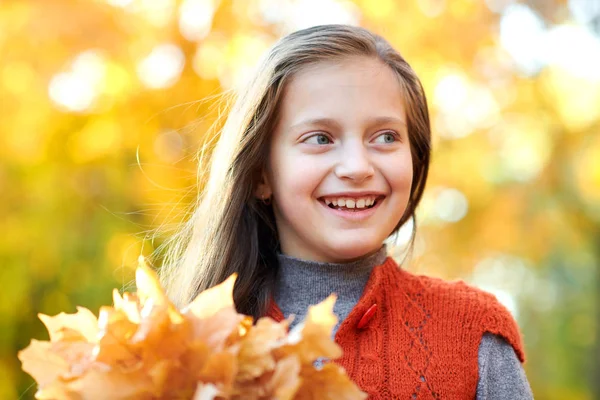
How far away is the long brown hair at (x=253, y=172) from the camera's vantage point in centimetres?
212

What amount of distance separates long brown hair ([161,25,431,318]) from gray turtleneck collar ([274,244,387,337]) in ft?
0.25

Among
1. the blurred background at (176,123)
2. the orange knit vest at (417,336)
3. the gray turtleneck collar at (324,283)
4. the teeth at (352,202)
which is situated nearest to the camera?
the orange knit vest at (417,336)

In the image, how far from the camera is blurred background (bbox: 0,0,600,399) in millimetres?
4074

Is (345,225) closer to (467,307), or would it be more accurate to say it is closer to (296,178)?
(296,178)

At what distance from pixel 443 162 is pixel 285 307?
3.59 m

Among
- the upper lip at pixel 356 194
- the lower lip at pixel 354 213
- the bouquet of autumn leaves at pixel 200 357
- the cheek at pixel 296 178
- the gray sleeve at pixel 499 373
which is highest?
the cheek at pixel 296 178

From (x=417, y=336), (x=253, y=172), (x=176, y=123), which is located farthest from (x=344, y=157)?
(x=176, y=123)

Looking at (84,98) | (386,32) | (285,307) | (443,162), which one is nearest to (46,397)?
(285,307)

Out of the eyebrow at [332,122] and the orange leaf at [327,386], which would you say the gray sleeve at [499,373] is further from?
the orange leaf at [327,386]

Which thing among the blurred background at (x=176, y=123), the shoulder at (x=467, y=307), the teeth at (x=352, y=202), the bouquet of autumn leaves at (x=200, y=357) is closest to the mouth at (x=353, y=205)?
the teeth at (x=352, y=202)

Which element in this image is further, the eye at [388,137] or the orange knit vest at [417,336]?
the eye at [388,137]

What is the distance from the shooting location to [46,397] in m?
1.31

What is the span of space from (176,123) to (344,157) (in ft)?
7.62

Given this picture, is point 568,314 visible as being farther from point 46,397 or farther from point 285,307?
point 46,397
